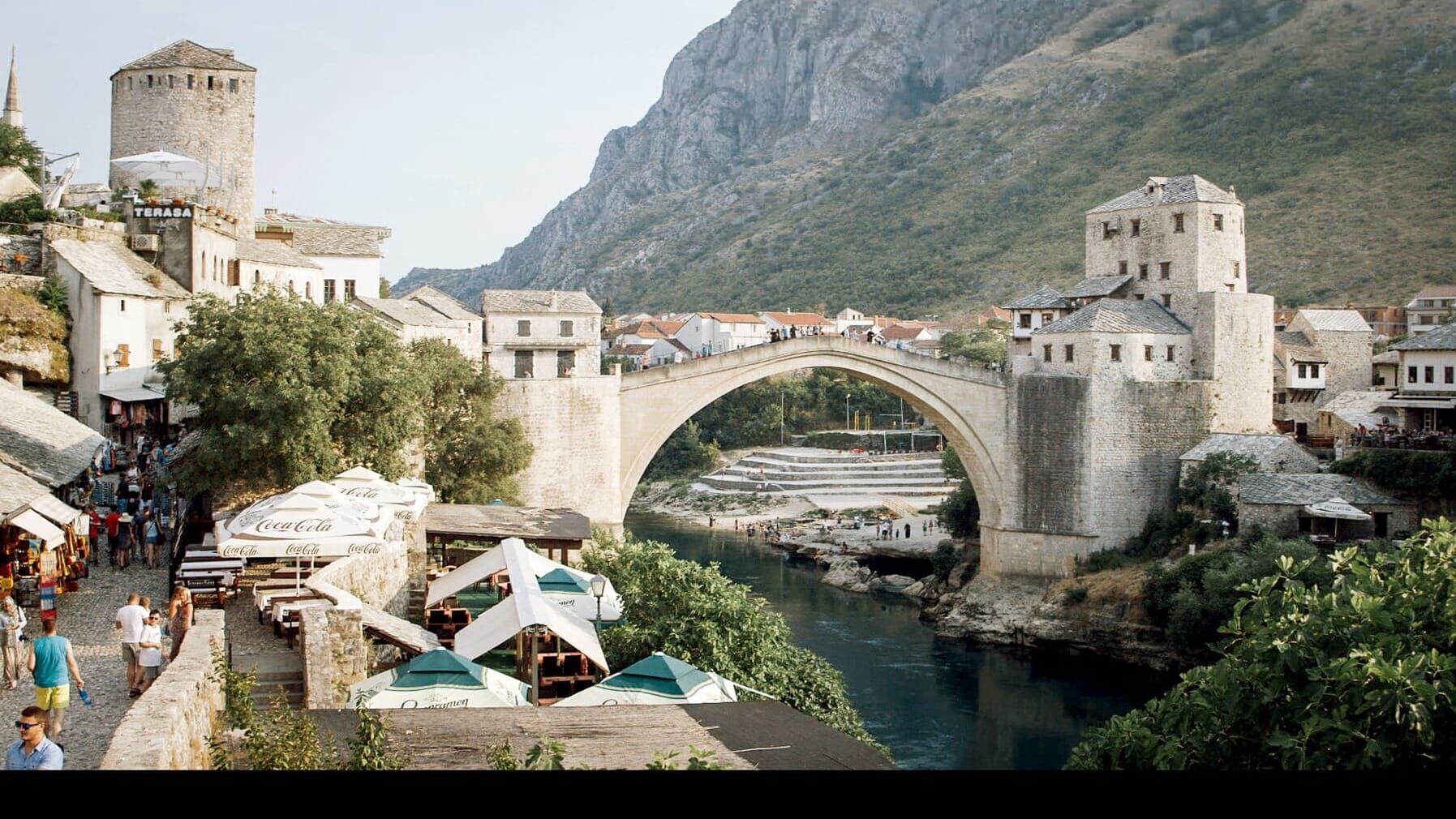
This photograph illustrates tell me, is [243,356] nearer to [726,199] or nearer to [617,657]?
[617,657]

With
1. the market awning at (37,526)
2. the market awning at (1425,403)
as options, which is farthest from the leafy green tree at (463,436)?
the market awning at (1425,403)

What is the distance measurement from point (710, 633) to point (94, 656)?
5829 mm

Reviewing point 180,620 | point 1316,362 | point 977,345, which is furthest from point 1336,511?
point 977,345

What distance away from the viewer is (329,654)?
8.91m

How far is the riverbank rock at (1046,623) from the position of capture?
26531 mm

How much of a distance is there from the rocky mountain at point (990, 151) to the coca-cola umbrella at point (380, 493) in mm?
40953

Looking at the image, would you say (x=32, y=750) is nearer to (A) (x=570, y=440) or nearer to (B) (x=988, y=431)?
(A) (x=570, y=440)

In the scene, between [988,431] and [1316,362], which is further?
[1316,362]

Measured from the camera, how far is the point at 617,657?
13.2 meters

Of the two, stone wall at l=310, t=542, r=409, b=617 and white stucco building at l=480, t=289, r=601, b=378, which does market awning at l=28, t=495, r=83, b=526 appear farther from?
white stucco building at l=480, t=289, r=601, b=378

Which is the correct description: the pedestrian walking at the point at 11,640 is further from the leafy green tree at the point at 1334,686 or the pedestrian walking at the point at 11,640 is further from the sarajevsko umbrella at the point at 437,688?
the leafy green tree at the point at 1334,686

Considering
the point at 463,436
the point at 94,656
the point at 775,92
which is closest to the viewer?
the point at 94,656

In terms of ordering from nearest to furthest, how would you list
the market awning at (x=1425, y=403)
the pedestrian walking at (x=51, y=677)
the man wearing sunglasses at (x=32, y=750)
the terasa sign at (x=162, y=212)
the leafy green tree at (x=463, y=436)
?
the man wearing sunglasses at (x=32, y=750)
the pedestrian walking at (x=51, y=677)
the terasa sign at (x=162, y=212)
the leafy green tree at (x=463, y=436)
the market awning at (x=1425, y=403)

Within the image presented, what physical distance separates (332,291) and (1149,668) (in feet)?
59.2
